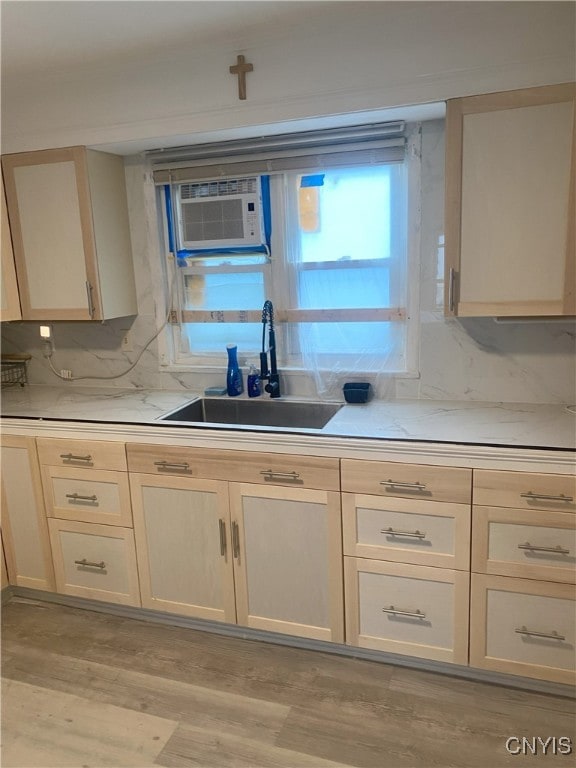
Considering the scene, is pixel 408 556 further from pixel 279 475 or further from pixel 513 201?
pixel 513 201

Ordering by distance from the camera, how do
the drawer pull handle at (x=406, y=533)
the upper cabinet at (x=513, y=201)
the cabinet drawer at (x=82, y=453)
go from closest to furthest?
the upper cabinet at (x=513, y=201) < the drawer pull handle at (x=406, y=533) < the cabinet drawer at (x=82, y=453)

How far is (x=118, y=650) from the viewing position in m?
2.34

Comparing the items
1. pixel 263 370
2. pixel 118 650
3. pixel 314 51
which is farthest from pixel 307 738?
pixel 314 51

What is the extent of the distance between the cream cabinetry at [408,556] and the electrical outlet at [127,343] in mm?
1479

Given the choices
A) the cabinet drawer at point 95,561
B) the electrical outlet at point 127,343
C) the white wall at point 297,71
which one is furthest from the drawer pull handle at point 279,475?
the white wall at point 297,71

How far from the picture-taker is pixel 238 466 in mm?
2191

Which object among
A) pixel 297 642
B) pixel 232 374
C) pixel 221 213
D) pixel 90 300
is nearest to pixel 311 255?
pixel 221 213

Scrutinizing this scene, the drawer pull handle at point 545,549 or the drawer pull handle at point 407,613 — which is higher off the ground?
the drawer pull handle at point 545,549

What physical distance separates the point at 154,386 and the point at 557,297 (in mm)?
1970

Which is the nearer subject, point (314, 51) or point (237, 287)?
point (314, 51)

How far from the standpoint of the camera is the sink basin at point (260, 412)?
2576mm

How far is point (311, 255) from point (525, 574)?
1592 millimetres

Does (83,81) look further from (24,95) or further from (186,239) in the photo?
(186,239)

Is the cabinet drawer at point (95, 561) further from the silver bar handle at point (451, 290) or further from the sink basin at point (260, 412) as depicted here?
the silver bar handle at point (451, 290)
